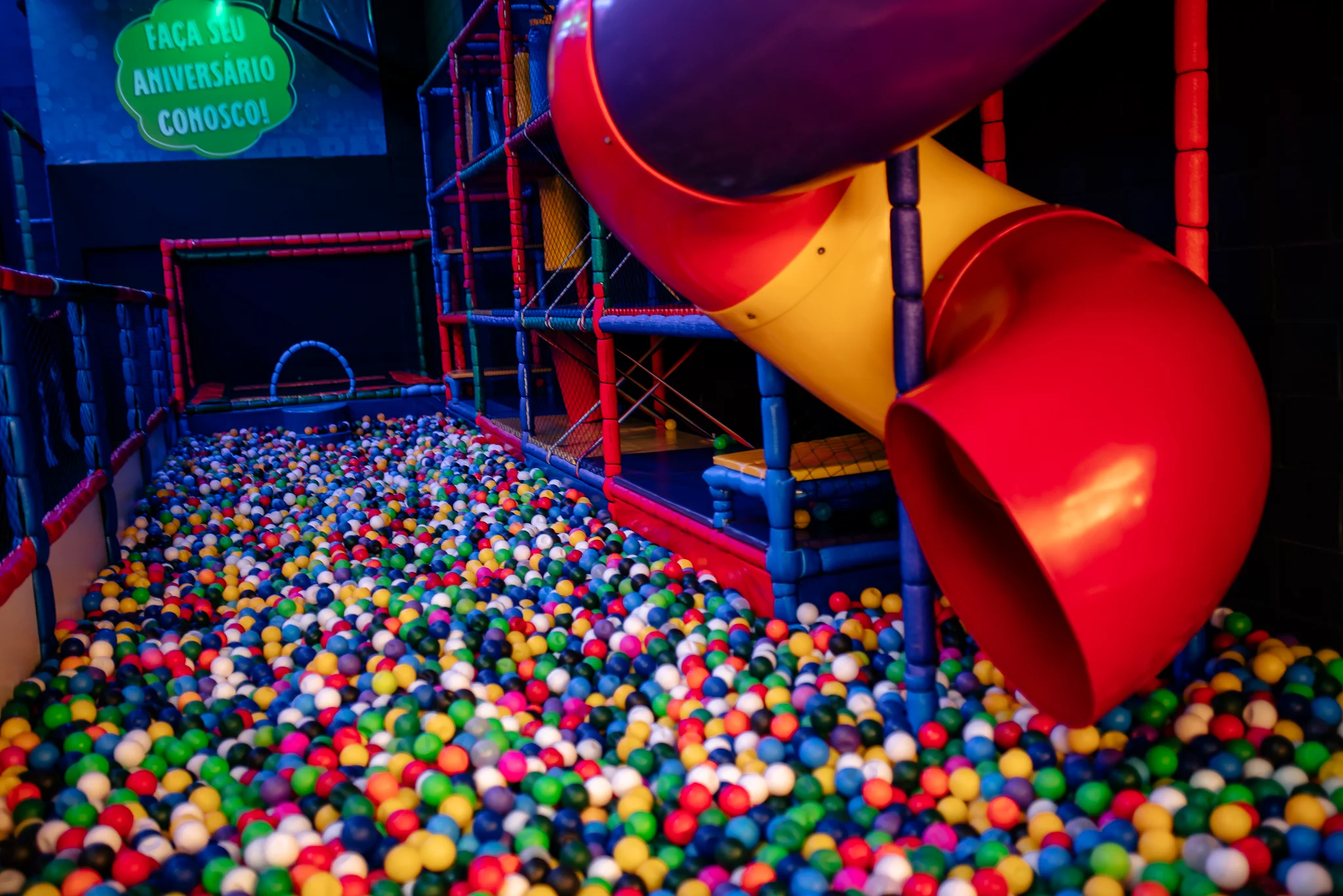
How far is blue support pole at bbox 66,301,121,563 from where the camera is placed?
367 cm

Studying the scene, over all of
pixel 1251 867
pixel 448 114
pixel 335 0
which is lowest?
pixel 1251 867

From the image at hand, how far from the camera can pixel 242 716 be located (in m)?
2.32

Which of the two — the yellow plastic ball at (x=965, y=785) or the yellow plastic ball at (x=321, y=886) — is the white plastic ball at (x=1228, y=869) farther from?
the yellow plastic ball at (x=321, y=886)

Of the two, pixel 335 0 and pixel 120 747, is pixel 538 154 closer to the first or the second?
pixel 120 747

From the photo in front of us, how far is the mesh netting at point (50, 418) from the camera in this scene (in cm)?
352

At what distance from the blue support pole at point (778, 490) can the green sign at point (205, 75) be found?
23.9 ft

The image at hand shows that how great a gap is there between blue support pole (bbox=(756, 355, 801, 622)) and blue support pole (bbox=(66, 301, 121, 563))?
2459 mm

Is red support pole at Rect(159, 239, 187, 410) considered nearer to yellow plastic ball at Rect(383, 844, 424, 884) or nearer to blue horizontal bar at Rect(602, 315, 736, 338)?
blue horizontal bar at Rect(602, 315, 736, 338)

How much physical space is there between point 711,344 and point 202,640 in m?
2.53

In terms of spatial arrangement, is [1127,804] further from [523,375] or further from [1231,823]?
[523,375]

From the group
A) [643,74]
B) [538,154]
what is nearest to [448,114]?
[538,154]

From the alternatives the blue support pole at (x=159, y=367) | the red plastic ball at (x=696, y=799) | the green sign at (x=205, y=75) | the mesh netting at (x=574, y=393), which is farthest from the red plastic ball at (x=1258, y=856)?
the green sign at (x=205, y=75)

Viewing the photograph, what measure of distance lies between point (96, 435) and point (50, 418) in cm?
170

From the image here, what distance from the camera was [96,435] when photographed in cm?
373
